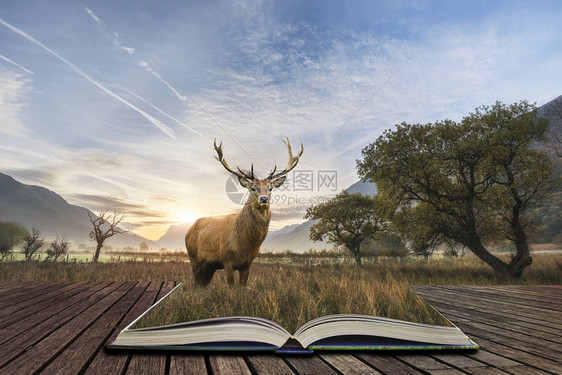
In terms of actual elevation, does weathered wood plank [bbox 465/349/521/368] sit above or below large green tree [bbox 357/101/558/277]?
below

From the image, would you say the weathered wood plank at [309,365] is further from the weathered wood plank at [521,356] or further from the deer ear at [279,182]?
the deer ear at [279,182]

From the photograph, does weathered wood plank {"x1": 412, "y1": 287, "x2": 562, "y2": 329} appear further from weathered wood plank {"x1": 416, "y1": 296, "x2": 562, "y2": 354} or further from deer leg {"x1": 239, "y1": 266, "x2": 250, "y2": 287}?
deer leg {"x1": 239, "y1": 266, "x2": 250, "y2": 287}

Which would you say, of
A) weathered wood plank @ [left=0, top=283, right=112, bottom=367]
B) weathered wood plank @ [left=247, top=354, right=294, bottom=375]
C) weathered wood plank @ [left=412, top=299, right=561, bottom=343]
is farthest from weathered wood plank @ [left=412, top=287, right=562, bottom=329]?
weathered wood plank @ [left=0, top=283, right=112, bottom=367]

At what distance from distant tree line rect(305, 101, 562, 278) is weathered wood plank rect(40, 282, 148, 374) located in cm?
1151

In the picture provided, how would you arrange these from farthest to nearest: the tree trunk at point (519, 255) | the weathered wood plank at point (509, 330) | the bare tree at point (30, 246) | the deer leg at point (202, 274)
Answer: the bare tree at point (30, 246), the tree trunk at point (519, 255), the deer leg at point (202, 274), the weathered wood plank at point (509, 330)

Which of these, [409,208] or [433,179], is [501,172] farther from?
[409,208]

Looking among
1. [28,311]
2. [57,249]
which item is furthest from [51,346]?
[57,249]

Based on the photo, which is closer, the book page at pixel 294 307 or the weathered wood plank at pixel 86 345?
the weathered wood plank at pixel 86 345

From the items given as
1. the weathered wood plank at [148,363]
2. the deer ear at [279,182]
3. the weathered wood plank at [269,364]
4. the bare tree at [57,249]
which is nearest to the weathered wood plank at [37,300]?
the weathered wood plank at [148,363]

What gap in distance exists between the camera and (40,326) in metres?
2.25

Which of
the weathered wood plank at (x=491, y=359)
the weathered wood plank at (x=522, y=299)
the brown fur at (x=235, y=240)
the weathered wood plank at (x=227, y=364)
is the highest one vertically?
the brown fur at (x=235, y=240)

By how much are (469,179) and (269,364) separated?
44.2 ft

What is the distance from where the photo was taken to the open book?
5.23 ft

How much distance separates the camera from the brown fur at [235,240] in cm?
487
